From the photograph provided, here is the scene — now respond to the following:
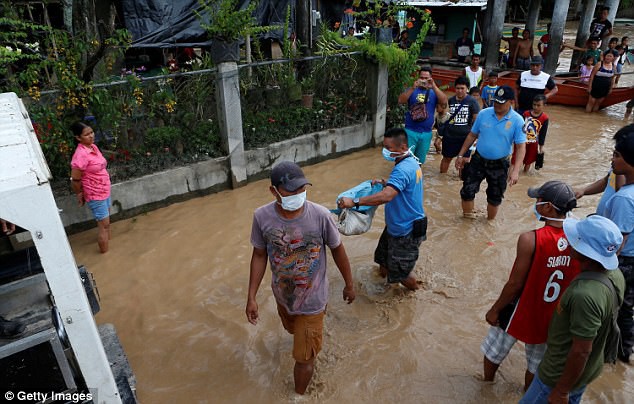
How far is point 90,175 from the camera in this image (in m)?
4.79

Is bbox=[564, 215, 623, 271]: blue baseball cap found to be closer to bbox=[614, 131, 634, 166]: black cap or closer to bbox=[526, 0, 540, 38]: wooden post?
bbox=[614, 131, 634, 166]: black cap

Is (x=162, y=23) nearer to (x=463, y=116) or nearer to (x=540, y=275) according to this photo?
(x=463, y=116)

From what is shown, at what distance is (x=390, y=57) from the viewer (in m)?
8.03

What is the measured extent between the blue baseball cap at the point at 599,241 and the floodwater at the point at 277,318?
5.24 feet

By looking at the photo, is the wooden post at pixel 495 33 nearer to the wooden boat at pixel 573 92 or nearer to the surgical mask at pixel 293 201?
the wooden boat at pixel 573 92

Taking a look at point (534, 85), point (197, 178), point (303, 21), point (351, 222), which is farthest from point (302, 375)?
point (303, 21)

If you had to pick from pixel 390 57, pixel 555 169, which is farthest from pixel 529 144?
pixel 390 57

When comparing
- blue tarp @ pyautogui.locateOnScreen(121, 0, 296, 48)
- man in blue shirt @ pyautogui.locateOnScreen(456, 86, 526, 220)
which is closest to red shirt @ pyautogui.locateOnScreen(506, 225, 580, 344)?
man in blue shirt @ pyautogui.locateOnScreen(456, 86, 526, 220)

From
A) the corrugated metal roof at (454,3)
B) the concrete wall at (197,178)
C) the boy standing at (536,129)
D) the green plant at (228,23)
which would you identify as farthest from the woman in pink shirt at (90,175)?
the corrugated metal roof at (454,3)

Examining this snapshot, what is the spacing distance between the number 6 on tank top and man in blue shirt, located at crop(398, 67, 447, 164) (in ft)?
12.9

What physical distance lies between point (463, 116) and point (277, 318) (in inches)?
169

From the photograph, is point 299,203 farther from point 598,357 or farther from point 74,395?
point 598,357

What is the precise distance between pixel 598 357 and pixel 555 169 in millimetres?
6155

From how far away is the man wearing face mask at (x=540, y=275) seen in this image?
267cm
